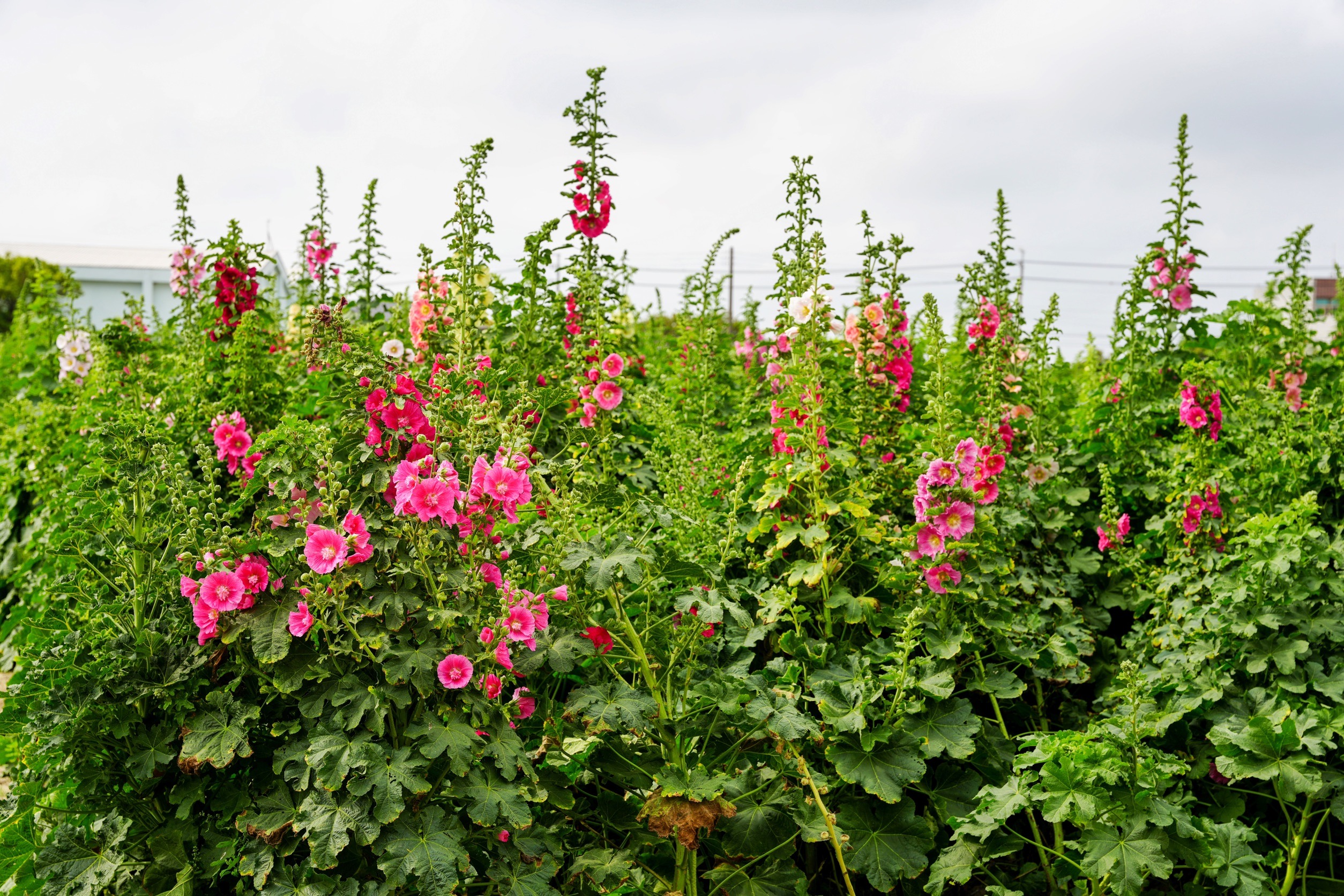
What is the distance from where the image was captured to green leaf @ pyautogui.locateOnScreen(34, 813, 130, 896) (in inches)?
73.0

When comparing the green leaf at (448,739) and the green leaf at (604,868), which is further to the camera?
the green leaf at (604,868)

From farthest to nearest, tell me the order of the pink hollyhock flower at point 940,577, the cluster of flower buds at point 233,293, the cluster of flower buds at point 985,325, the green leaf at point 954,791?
the cluster of flower buds at point 985,325 < the cluster of flower buds at point 233,293 < the pink hollyhock flower at point 940,577 < the green leaf at point 954,791

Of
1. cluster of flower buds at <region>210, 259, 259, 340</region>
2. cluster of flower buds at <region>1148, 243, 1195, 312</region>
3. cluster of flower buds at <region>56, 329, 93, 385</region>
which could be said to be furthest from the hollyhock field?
cluster of flower buds at <region>56, 329, 93, 385</region>

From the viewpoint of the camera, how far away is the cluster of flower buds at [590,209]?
3.52m

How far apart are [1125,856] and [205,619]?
189 centimetres

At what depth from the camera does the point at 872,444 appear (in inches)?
117

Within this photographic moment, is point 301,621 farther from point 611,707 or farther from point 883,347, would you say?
point 883,347

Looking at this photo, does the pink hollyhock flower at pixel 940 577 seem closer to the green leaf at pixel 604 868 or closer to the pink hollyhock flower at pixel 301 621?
Answer: the green leaf at pixel 604 868

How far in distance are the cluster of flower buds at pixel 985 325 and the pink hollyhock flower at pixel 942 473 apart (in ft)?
4.46

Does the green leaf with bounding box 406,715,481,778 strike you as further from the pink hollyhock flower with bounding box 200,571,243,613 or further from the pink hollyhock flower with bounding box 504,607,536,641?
the pink hollyhock flower with bounding box 200,571,243,613

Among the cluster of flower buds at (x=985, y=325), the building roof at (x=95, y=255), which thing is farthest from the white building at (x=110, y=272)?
the cluster of flower buds at (x=985, y=325)

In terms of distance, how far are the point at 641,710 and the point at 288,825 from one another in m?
0.71

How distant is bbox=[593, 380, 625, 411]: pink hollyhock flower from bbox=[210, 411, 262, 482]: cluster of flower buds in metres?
1.03

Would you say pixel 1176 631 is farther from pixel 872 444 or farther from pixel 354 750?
pixel 354 750
